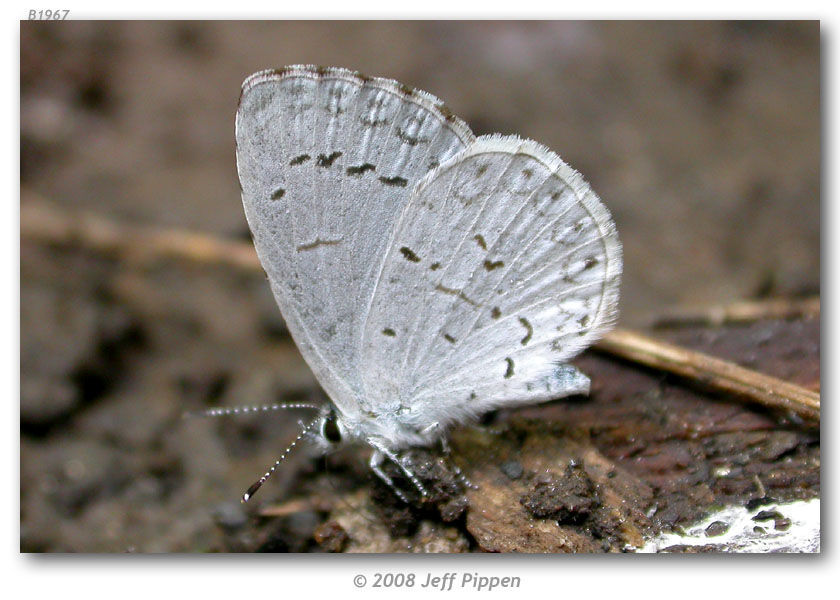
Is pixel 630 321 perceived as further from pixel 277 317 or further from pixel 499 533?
pixel 277 317

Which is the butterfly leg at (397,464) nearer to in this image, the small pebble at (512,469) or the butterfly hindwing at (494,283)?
the butterfly hindwing at (494,283)

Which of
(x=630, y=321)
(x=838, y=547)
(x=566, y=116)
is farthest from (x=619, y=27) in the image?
(x=838, y=547)

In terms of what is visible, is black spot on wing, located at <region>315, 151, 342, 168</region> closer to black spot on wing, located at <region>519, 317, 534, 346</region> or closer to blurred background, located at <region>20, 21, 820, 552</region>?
black spot on wing, located at <region>519, 317, 534, 346</region>

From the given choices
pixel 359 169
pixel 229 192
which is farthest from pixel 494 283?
pixel 229 192

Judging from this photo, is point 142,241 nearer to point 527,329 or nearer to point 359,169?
A: point 359,169

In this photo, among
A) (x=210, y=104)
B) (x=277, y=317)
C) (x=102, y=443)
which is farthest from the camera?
(x=210, y=104)
